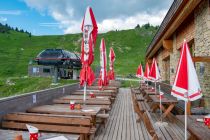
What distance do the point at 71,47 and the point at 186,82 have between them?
83680mm

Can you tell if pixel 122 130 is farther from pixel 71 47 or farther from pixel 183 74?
pixel 71 47

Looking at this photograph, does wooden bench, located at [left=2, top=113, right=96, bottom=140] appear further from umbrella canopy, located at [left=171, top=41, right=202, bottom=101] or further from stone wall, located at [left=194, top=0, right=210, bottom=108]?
stone wall, located at [left=194, top=0, right=210, bottom=108]

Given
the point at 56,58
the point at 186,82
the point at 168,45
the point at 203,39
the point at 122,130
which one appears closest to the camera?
the point at 186,82

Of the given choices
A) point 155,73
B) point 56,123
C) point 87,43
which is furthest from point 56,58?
point 56,123

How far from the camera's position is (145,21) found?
125438mm

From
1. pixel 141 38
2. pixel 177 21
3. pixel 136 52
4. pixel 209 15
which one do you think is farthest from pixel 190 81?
pixel 141 38

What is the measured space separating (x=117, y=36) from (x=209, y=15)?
298 feet

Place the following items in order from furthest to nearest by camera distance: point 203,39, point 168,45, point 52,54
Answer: point 52,54
point 168,45
point 203,39

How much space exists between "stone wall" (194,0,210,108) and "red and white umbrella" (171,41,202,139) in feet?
9.99

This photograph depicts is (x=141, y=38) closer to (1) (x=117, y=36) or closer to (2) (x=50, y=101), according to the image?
(1) (x=117, y=36)

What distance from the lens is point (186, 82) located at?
371cm

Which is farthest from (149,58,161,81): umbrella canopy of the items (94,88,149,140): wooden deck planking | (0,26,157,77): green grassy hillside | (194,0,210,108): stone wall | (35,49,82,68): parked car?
(0,26,157,77): green grassy hillside

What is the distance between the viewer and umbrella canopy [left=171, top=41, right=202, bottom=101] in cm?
367

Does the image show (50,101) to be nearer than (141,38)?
Yes
